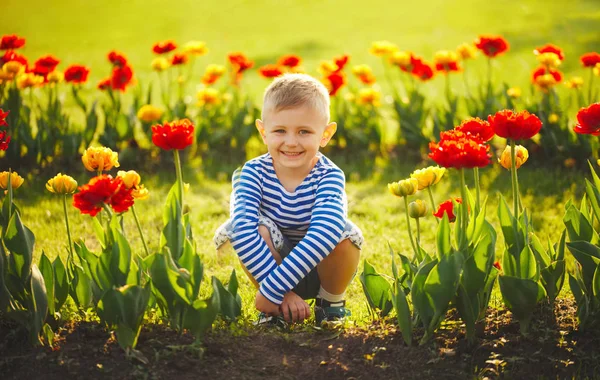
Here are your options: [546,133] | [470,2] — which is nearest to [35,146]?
[546,133]

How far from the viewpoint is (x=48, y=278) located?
2.67 m

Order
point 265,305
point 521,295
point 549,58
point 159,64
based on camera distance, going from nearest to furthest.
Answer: point 521,295 < point 265,305 < point 549,58 < point 159,64

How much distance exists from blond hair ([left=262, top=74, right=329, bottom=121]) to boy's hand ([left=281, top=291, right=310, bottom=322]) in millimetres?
733

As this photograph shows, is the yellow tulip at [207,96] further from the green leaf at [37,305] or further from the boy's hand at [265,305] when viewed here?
the green leaf at [37,305]

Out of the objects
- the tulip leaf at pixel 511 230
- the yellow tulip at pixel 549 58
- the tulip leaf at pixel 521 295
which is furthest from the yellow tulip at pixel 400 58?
the tulip leaf at pixel 521 295

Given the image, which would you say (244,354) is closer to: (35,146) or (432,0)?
(35,146)

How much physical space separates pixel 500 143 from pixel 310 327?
3.25 metres

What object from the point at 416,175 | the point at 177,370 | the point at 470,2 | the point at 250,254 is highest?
the point at 470,2

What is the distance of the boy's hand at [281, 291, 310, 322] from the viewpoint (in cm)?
288

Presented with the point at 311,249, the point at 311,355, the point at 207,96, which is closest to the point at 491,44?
the point at 207,96

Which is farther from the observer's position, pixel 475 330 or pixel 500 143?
pixel 500 143

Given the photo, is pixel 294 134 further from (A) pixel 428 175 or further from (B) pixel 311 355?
(B) pixel 311 355

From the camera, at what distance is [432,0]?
1476cm

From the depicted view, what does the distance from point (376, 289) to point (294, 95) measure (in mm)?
802
